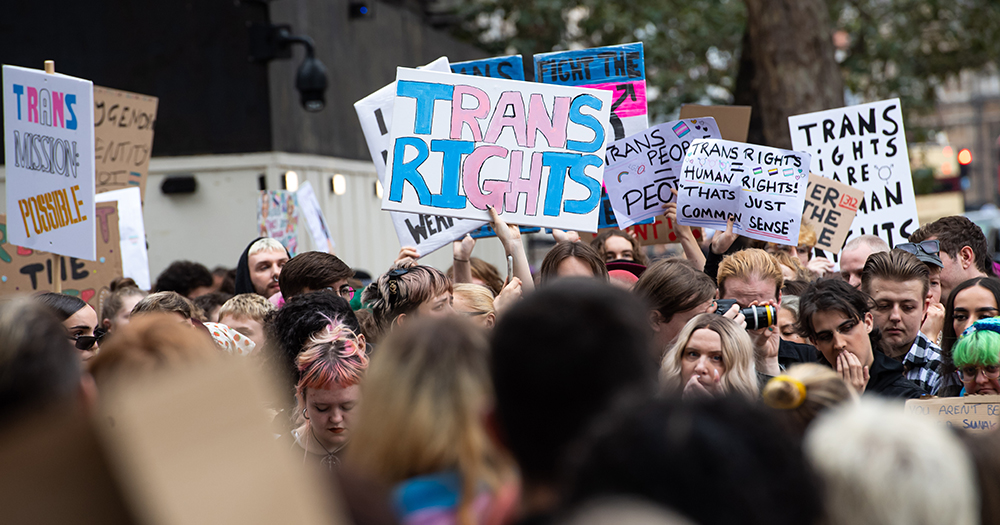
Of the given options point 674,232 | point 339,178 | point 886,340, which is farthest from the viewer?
point 339,178

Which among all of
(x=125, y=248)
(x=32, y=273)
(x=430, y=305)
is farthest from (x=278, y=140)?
(x=430, y=305)

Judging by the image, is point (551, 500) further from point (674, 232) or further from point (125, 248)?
point (125, 248)

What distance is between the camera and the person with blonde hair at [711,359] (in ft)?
11.6

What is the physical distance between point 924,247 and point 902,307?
0.85 metres

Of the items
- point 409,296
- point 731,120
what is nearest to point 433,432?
point 409,296

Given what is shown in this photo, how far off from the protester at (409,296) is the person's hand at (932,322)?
2.46 m

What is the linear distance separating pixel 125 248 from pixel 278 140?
440 centimetres

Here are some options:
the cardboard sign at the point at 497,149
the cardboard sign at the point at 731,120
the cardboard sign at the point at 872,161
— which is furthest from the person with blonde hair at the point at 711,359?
the cardboard sign at the point at 872,161

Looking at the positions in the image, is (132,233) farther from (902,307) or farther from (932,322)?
(932,322)

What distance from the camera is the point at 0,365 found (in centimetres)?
166

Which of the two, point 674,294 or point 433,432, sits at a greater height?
point 674,294

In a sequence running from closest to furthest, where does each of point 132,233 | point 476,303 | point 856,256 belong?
point 476,303
point 856,256
point 132,233

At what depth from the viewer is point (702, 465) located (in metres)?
1.42

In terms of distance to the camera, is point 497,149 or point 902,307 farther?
point 497,149
